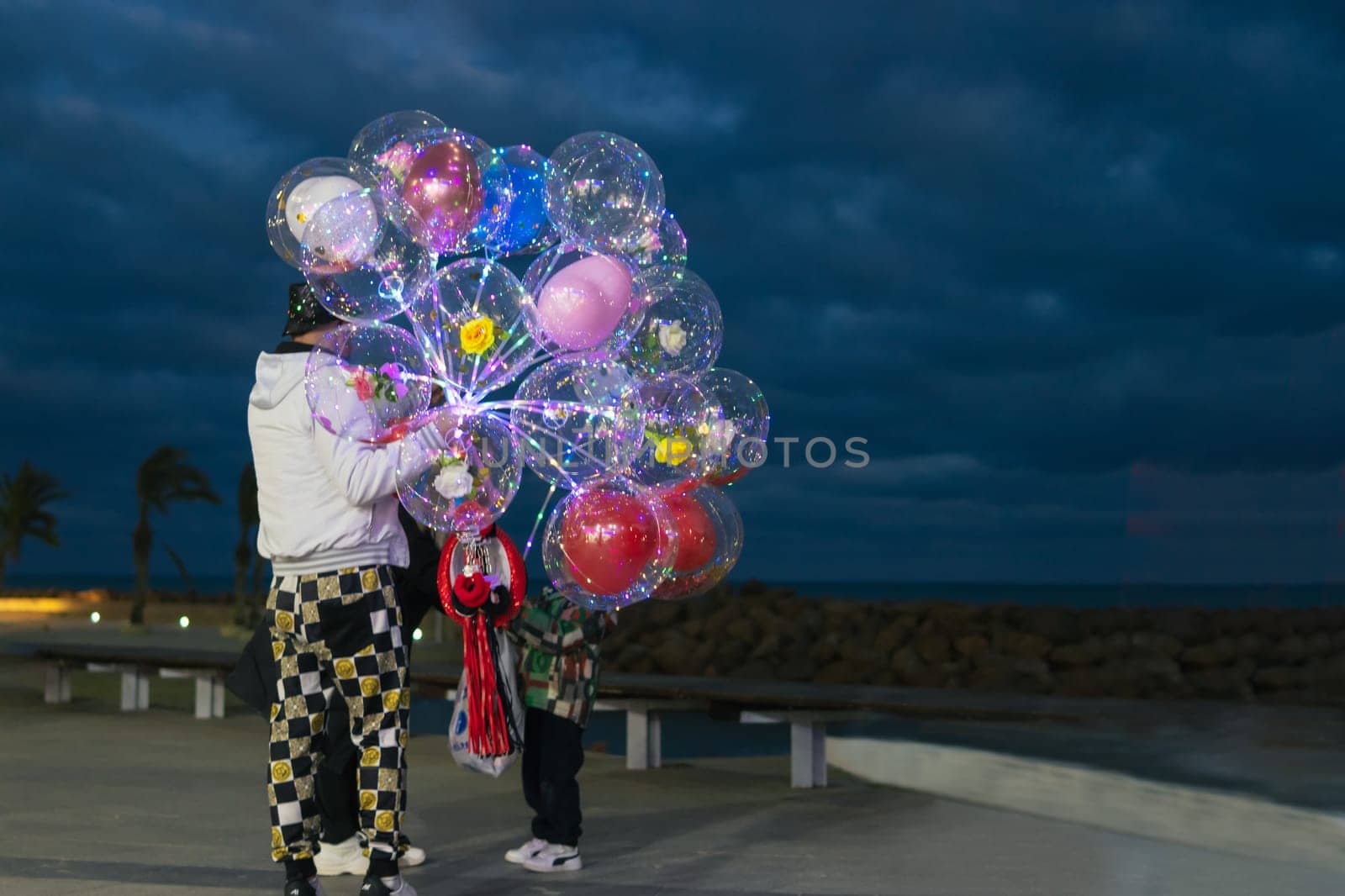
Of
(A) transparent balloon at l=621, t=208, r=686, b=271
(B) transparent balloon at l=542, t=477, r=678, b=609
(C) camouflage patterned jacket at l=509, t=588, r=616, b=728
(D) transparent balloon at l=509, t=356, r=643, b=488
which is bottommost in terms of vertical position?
(C) camouflage patterned jacket at l=509, t=588, r=616, b=728

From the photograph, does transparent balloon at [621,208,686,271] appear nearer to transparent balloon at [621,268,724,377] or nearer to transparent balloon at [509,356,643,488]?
transparent balloon at [621,268,724,377]

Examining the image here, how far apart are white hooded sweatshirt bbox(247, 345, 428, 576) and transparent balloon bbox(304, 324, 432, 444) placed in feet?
0.30

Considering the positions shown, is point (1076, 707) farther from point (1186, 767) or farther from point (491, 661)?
point (491, 661)

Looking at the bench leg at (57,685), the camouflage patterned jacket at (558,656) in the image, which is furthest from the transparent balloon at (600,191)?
the bench leg at (57,685)

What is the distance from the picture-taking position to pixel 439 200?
152 inches

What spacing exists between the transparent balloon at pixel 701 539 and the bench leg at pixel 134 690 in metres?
6.45

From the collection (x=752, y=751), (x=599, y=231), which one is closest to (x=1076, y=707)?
(x=599, y=231)

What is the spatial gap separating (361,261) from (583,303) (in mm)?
599

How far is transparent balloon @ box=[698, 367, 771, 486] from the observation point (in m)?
4.23

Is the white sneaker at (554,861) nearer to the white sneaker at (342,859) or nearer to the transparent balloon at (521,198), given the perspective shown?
the white sneaker at (342,859)

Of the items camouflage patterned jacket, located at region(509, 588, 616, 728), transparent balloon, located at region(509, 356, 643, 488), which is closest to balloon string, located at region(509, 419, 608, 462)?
transparent balloon, located at region(509, 356, 643, 488)

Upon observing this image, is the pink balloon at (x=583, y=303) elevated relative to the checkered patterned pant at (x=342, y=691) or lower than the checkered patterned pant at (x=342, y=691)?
elevated

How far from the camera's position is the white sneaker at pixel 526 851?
4.59m

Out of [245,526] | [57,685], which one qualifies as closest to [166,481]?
[245,526]
